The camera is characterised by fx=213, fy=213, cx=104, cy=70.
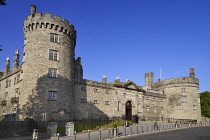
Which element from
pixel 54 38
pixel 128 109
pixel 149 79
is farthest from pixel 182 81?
pixel 54 38

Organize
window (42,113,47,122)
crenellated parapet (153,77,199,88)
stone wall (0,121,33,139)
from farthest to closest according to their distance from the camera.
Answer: crenellated parapet (153,77,199,88) < window (42,113,47,122) < stone wall (0,121,33,139)

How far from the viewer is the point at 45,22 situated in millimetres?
28078

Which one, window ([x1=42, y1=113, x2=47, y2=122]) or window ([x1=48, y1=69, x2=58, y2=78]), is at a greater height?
window ([x1=48, y1=69, x2=58, y2=78])

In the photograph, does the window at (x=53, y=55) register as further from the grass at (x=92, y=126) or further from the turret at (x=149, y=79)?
the turret at (x=149, y=79)

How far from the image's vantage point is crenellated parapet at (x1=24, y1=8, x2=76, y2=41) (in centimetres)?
2812

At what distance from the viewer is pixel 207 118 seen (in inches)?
2126

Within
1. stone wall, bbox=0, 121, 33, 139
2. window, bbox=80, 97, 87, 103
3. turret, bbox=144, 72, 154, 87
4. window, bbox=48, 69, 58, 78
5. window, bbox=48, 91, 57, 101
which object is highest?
turret, bbox=144, 72, 154, 87

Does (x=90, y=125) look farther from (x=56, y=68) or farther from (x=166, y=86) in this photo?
(x=166, y=86)

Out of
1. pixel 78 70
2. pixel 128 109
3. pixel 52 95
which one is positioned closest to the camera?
pixel 52 95

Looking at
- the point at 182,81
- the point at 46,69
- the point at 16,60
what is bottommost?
the point at 182,81

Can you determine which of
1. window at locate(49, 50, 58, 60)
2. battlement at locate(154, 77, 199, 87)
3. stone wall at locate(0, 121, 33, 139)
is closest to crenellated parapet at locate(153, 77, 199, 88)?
battlement at locate(154, 77, 199, 87)

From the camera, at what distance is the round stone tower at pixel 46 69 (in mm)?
25891

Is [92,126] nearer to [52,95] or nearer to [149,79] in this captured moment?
[52,95]

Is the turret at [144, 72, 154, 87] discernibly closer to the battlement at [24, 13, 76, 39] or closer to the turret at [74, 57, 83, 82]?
the turret at [74, 57, 83, 82]
